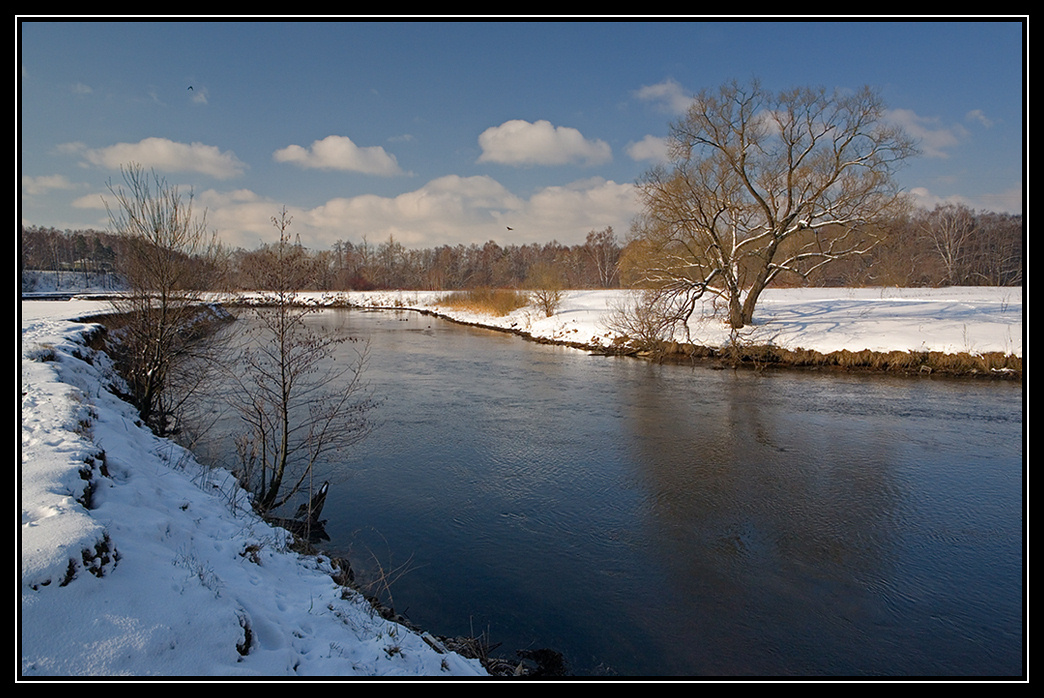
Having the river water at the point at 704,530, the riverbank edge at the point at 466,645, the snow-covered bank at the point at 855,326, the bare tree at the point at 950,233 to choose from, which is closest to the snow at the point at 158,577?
the riverbank edge at the point at 466,645

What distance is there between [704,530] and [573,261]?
77730 mm

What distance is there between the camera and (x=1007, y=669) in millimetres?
4660

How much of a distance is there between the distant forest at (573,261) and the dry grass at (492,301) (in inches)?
51.0

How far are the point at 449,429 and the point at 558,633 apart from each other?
6.82 meters

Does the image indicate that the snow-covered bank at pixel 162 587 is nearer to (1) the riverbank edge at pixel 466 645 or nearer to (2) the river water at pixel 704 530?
(1) the riverbank edge at pixel 466 645

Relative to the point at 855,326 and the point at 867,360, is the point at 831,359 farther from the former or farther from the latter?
the point at 855,326

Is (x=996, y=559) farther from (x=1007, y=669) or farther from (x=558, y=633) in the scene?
(x=558, y=633)

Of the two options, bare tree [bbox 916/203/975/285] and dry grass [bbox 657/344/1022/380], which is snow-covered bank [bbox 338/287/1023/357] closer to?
dry grass [bbox 657/344/1022/380]

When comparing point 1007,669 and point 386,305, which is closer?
point 1007,669

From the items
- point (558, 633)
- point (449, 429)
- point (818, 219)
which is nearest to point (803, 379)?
point (818, 219)

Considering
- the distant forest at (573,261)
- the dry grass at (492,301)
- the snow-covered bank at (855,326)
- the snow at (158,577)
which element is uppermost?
the distant forest at (573,261)

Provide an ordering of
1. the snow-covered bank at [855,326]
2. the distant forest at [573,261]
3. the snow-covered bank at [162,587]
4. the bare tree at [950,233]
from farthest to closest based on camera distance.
A: the bare tree at [950,233] < the distant forest at [573,261] < the snow-covered bank at [855,326] < the snow-covered bank at [162,587]

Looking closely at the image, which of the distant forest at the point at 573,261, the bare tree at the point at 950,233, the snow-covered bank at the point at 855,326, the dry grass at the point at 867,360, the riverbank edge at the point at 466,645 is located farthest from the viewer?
the bare tree at the point at 950,233

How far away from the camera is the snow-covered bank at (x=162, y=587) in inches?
114
